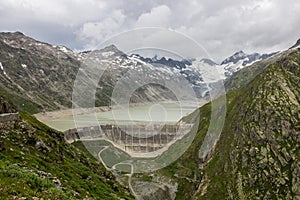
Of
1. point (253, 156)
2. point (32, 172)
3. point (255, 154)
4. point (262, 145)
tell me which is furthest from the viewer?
point (262, 145)

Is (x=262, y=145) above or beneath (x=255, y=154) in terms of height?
above

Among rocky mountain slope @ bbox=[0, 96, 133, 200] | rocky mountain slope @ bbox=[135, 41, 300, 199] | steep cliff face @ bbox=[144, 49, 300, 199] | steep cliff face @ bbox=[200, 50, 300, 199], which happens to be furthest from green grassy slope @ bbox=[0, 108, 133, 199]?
steep cliff face @ bbox=[200, 50, 300, 199]

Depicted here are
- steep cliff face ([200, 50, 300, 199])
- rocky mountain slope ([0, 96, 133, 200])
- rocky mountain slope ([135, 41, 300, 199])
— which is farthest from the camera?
rocky mountain slope ([135, 41, 300, 199])

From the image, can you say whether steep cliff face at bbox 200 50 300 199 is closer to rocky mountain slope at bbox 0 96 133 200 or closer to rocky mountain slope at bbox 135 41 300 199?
rocky mountain slope at bbox 135 41 300 199

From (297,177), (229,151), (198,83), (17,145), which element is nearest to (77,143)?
Result: (229,151)

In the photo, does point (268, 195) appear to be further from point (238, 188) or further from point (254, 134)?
point (254, 134)

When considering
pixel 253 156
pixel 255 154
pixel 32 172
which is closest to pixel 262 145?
pixel 255 154

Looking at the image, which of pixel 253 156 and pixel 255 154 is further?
pixel 255 154

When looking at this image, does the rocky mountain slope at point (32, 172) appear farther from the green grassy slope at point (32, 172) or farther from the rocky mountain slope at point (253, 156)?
the rocky mountain slope at point (253, 156)

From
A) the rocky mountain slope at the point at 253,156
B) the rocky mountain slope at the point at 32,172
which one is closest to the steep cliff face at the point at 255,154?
the rocky mountain slope at the point at 253,156

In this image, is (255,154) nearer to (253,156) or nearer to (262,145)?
(253,156)

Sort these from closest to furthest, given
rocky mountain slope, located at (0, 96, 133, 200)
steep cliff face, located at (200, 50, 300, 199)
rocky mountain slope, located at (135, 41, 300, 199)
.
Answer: rocky mountain slope, located at (0, 96, 133, 200), steep cliff face, located at (200, 50, 300, 199), rocky mountain slope, located at (135, 41, 300, 199)
